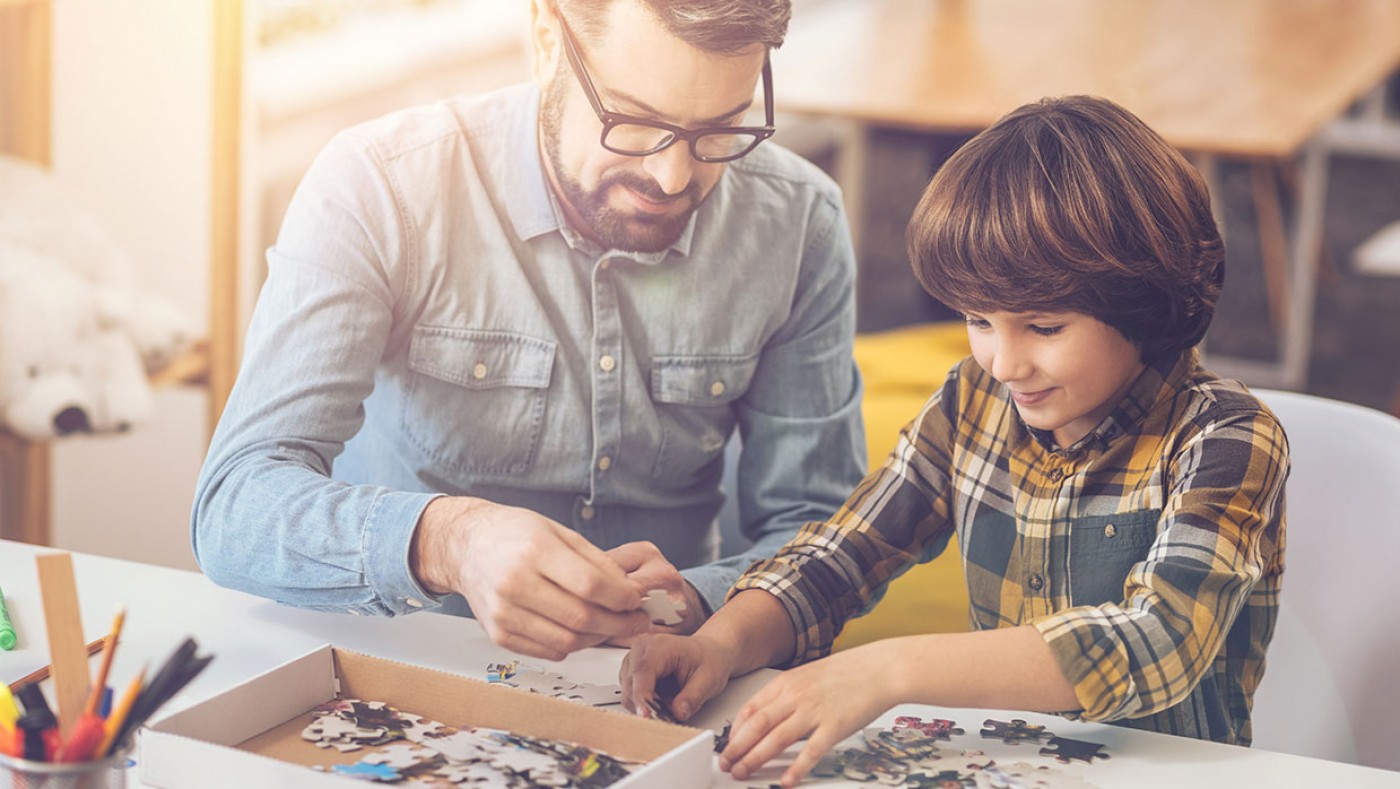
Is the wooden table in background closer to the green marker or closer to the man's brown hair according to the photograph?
the man's brown hair

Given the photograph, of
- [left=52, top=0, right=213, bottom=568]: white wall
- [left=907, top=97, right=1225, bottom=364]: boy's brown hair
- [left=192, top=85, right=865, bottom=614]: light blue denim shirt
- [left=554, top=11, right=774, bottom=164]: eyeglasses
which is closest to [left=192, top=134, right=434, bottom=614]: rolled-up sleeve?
[left=192, top=85, right=865, bottom=614]: light blue denim shirt

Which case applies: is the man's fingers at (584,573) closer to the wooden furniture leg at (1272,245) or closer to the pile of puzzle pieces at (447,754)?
the pile of puzzle pieces at (447,754)

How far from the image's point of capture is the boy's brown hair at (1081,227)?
1.15 metres

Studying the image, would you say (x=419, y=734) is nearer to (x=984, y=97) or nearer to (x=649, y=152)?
(x=649, y=152)

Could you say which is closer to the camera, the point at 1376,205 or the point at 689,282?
the point at 689,282

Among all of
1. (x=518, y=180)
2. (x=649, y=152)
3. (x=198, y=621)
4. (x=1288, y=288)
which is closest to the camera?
(x=198, y=621)

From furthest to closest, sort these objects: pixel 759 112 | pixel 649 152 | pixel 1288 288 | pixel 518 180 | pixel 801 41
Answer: pixel 1288 288, pixel 801 41, pixel 759 112, pixel 518 180, pixel 649 152

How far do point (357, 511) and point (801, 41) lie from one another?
3208 millimetres

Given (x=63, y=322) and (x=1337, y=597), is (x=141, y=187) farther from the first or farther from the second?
(x=1337, y=597)

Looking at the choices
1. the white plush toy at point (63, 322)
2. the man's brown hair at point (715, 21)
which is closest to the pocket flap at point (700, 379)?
the man's brown hair at point (715, 21)

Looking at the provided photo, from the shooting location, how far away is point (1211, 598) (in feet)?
3.51

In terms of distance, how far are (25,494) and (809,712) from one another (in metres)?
1.88

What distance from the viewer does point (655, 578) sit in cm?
123

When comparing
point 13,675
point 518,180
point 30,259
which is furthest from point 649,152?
point 30,259
